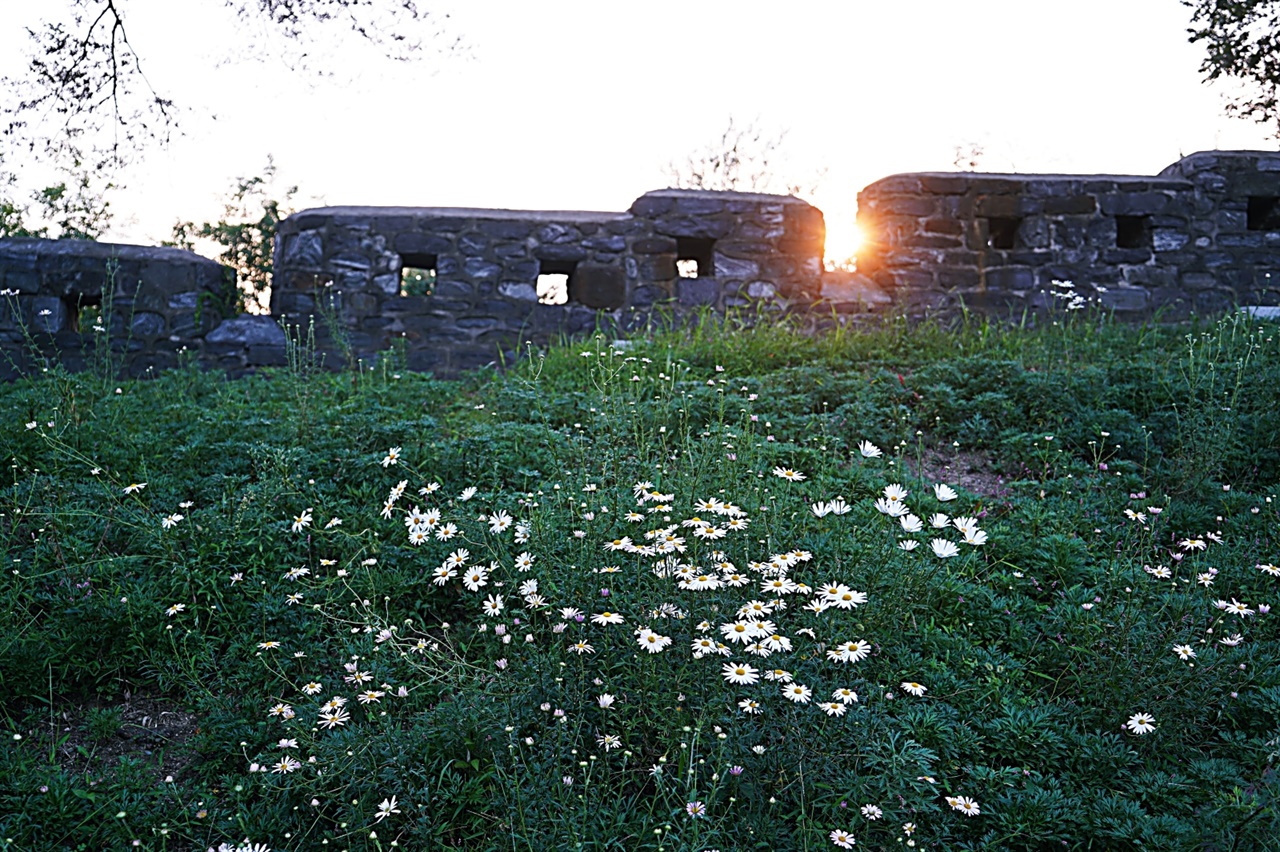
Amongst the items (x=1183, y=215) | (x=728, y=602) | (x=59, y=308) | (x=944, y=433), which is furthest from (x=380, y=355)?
(x=1183, y=215)

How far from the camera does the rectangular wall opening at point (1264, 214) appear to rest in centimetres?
959

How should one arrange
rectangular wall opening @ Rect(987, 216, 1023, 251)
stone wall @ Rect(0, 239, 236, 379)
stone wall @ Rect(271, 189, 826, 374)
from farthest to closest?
rectangular wall opening @ Rect(987, 216, 1023, 251) < stone wall @ Rect(271, 189, 826, 374) < stone wall @ Rect(0, 239, 236, 379)

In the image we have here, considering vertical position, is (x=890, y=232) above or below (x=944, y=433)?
above

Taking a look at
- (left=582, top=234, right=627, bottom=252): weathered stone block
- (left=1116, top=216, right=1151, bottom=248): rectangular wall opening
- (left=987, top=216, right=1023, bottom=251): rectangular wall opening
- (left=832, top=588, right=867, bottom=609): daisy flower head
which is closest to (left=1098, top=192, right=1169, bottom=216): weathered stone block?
(left=1116, top=216, right=1151, bottom=248): rectangular wall opening

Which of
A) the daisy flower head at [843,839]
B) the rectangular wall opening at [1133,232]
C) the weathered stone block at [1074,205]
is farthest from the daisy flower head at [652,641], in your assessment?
the rectangular wall opening at [1133,232]

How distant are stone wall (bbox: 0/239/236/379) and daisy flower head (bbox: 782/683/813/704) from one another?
7175 millimetres

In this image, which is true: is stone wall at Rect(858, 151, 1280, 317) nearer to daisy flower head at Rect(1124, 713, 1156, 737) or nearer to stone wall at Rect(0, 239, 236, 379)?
stone wall at Rect(0, 239, 236, 379)

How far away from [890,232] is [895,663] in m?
6.85

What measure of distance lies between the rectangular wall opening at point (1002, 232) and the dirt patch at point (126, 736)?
8399 mm

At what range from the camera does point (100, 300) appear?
8250 mm

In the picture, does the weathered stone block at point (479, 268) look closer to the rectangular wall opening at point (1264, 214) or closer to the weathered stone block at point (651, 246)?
the weathered stone block at point (651, 246)

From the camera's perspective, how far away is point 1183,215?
9.34 meters

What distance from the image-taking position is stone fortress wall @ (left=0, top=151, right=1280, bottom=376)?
8.10 meters

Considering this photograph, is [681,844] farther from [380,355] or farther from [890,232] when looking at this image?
[890,232]
